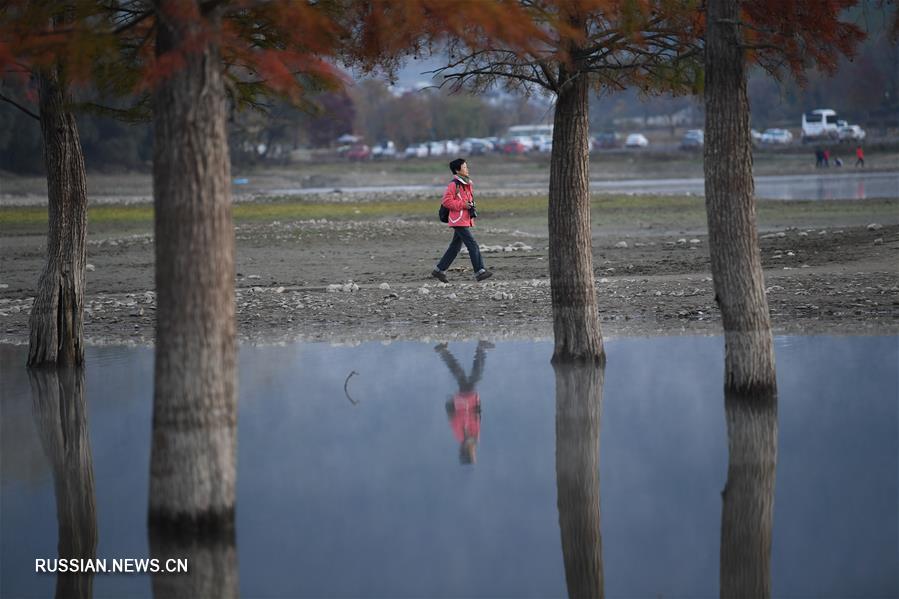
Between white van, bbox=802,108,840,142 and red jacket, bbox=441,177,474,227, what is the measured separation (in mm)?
79001

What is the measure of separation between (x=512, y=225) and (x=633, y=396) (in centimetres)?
2200

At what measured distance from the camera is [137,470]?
1066 cm

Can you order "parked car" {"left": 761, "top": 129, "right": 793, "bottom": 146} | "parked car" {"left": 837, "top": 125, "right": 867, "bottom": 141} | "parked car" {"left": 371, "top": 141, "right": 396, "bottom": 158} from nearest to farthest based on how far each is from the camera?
"parked car" {"left": 837, "top": 125, "right": 867, "bottom": 141}, "parked car" {"left": 761, "top": 129, "right": 793, "bottom": 146}, "parked car" {"left": 371, "top": 141, "right": 396, "bottom": 158}

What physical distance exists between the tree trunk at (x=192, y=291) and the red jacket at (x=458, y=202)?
39.7 feet

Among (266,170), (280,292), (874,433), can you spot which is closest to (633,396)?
(874,433)

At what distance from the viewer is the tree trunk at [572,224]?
13438mm

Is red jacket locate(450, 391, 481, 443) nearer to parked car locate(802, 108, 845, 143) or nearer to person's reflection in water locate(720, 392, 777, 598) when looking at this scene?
person's reflection in water locate(720, 392, 777, 598)

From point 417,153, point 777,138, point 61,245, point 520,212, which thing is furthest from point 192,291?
point 417,153

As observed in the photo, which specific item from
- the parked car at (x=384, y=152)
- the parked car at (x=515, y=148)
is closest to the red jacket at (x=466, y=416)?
the parked car at (x=515, y=148)

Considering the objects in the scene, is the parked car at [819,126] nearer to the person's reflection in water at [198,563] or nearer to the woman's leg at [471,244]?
the woman's leg at [471,244]

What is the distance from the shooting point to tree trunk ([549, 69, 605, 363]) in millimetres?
13438

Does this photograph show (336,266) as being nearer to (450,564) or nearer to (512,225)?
(512,225)

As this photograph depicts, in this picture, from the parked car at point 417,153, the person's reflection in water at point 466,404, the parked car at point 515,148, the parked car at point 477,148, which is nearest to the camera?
the person's reflection in water at point 466,404

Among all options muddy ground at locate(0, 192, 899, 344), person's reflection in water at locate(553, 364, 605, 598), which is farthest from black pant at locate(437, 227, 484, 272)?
person's reflection in water at locate(553, 364, 605, 598)
